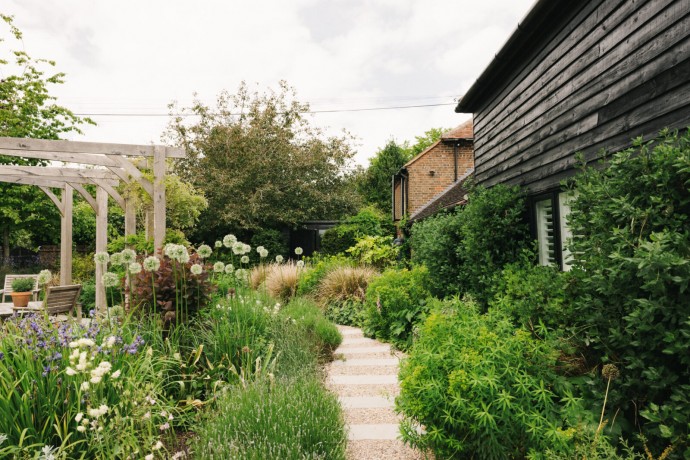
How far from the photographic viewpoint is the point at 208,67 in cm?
1401

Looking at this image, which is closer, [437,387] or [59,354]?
[437,387]

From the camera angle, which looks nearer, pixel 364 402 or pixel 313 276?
pixel 364 402

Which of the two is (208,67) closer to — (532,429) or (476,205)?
(476,205)

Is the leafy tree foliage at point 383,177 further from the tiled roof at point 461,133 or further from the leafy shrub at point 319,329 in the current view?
the leafy shrub at point 319,329

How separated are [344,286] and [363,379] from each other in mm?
3902

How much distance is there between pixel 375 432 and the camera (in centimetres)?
330

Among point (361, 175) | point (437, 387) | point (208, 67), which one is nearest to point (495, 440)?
point (437, 387)

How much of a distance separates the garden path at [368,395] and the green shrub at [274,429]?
285 millimetres

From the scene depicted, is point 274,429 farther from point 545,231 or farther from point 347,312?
point 347,312

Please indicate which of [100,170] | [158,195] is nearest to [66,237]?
[100,170]

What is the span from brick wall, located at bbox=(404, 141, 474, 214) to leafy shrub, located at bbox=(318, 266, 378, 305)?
7965mm

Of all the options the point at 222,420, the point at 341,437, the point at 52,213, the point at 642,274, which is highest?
the point at 52,213

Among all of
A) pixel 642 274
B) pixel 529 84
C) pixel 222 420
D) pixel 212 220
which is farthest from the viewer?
pixel 212 220

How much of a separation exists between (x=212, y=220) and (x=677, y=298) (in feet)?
57.1
